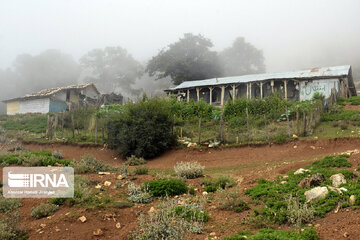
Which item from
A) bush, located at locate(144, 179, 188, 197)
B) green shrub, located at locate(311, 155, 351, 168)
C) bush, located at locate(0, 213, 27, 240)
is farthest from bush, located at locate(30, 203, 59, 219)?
green shrub, located at locate(311, 155, 351, 168)

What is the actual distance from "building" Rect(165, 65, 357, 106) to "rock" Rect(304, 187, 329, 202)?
19.5 meters

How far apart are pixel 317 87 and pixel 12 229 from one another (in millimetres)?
27532

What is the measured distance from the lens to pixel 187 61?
167ft

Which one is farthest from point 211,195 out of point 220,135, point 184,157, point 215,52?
point 215,52

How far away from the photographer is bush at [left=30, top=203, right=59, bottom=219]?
6738 mm

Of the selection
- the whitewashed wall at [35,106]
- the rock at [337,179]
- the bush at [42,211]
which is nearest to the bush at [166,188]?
the bush at [42,211]

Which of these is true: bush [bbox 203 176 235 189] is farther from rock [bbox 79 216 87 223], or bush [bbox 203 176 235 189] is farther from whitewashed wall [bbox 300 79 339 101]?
whitewashed wall [bbox 300 79 339 101]

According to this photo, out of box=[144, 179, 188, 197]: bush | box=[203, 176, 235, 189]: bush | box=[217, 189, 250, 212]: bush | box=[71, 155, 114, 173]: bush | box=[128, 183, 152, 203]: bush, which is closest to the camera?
box=[217, 189, 250, 212]: bush

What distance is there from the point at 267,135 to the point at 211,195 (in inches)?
338

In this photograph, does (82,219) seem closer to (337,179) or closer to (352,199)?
(352,199)

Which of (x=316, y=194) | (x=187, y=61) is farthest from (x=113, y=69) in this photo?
(x=316, y=194)

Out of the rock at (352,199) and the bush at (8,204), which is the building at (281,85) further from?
the bush at (8,204)

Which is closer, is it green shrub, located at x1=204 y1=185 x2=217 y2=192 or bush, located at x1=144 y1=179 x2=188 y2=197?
bush, located at x1=144 y1=179 x2=188 y2=197

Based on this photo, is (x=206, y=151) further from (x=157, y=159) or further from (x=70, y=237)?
(x=70, y=237)
